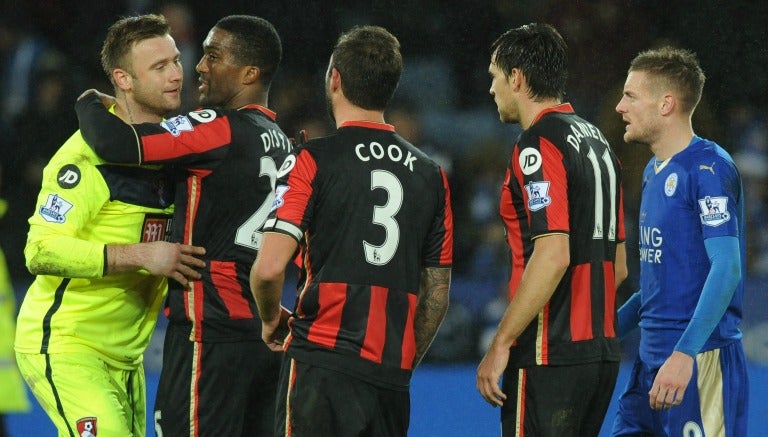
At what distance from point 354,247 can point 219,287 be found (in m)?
0.76

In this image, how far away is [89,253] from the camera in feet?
11.8

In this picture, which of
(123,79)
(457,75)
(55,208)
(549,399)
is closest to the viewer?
(549,399)

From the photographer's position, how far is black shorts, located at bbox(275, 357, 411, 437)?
3.25 m

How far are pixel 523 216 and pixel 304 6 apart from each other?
5.47m

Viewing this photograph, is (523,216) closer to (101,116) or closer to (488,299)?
(101,116)

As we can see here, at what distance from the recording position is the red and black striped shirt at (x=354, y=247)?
3248 mm

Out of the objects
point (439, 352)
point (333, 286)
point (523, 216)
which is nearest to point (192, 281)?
point (333, 286)

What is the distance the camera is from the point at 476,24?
8.98 m

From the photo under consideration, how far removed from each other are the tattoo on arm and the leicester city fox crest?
89cm

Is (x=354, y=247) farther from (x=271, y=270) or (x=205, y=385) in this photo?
(x=205, y=385)

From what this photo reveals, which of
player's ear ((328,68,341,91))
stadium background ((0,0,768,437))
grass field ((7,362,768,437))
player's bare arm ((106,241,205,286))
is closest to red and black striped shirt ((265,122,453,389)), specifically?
player's ear ((328,68,341,91))

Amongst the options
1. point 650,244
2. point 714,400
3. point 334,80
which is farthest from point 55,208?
A: point 714,400

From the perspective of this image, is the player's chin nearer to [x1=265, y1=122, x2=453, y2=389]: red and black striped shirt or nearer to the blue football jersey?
[x1=265, y1=122, x2=453, y2=389]: red and black striped shirt

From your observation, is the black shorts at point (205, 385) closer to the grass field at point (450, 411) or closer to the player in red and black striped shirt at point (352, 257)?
the player in red and black striped shirt at point (352, 257)
